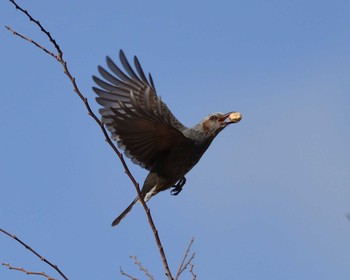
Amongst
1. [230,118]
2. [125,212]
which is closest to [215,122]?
[230,118]

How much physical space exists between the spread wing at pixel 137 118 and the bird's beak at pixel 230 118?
33cm

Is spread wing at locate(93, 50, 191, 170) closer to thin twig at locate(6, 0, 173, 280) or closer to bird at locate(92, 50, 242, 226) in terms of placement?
bird at locate(92, 50, 242, 226)

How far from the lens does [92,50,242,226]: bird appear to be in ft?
16.2

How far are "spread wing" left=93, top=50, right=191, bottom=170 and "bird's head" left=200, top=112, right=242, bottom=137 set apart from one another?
21 cm

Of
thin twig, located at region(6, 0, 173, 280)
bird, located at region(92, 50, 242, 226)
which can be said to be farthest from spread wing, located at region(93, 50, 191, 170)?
thin twig, located at region(6, 0, 173, 280)

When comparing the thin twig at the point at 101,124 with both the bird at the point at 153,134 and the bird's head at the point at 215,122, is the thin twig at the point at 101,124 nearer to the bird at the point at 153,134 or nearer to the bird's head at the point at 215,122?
the bird at the point at 153,134

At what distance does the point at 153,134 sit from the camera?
5.20 m

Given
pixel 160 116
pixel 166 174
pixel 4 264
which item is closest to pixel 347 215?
pixel 4 264

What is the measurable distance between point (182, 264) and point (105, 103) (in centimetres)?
241

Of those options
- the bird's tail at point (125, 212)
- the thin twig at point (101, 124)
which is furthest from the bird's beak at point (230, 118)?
the thin twig at point (101, 124)

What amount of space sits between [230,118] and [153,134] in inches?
31.6

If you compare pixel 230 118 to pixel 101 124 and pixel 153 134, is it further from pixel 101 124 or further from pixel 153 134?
pixel 101 124

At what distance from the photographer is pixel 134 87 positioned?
619 cm

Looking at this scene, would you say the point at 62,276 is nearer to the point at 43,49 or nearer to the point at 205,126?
the point at 43,49
